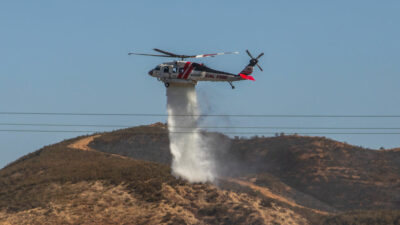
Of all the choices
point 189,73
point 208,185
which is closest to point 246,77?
point 189,73

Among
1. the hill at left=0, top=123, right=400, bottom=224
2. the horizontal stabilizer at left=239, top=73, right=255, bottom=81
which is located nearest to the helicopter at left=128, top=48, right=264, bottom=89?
the horizontal stabilizer at left=239, top=73, right=255, bottom=81

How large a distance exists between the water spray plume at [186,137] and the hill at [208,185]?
1941mm

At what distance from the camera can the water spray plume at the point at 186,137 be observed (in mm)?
61094

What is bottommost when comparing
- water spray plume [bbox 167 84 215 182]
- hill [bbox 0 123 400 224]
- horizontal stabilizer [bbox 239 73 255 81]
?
hill [bbox 0 123 400 224]

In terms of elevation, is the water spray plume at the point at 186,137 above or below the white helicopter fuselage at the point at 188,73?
below

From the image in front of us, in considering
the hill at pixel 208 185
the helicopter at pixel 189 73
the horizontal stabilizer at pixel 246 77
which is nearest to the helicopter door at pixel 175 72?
the helicopter at pixel 189 73

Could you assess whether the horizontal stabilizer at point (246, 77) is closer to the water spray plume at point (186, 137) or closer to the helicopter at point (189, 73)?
the helicopter at point (189, 73)

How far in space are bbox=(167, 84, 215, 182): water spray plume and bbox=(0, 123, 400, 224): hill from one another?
1.94 metres

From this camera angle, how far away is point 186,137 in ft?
206

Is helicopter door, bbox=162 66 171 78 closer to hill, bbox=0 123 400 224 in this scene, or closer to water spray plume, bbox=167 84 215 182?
water spray plume, bbox=167 84 215 182

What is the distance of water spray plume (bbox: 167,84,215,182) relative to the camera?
6109 cm

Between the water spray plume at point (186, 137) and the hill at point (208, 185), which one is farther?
the water spray plume at point (186, 137)

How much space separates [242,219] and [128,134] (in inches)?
1942

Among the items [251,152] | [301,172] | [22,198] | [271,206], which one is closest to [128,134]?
[251,152]
